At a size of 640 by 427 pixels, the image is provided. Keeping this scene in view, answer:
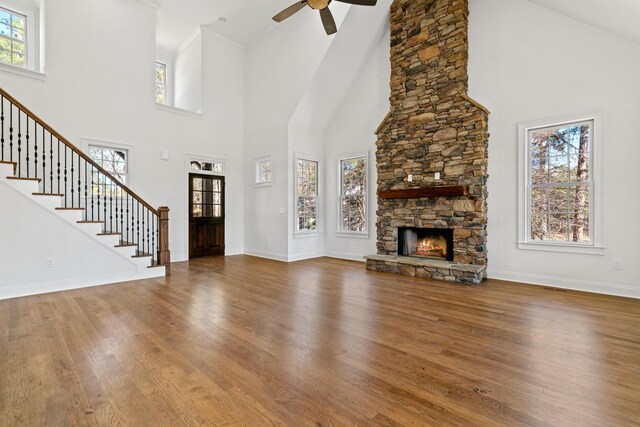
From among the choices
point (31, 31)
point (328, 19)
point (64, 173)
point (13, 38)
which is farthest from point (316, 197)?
point (13, 38)

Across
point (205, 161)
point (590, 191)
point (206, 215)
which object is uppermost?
point (205, 161)

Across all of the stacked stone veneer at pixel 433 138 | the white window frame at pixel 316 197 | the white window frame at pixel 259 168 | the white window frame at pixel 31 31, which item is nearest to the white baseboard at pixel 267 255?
the white window frame at pixel 316 197

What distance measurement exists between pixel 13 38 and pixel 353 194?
7.23 meters

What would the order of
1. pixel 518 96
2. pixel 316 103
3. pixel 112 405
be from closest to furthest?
pixel 112 405 → pixel 518 96 → pixel 316 103

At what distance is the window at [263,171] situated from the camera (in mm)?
7418

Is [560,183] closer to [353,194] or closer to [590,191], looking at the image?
[590,191]

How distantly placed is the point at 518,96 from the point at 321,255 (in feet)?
16.6

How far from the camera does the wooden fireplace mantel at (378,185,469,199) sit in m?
5.07

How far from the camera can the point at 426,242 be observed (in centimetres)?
588

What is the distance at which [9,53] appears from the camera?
5.70m

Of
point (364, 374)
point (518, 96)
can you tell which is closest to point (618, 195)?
point (518, 96)

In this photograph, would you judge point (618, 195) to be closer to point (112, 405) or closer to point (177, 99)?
point (112, 405)

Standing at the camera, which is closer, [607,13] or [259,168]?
[607,13]

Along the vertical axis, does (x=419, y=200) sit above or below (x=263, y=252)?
above
